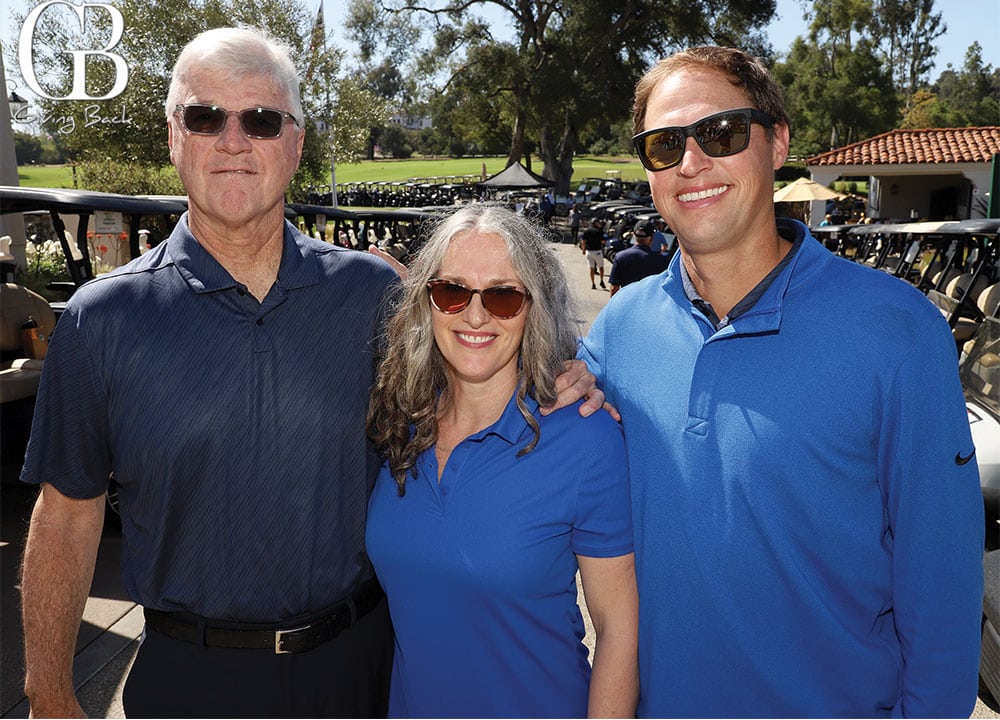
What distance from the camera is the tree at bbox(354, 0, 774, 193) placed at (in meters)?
40.1

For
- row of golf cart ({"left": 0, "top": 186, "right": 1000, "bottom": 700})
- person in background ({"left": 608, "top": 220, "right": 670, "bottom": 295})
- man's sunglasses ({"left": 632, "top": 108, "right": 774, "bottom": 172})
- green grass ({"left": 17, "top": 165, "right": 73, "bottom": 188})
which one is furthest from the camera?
green grass ({"left": 17, "top": 165, "right": 73, "bottom": 188})

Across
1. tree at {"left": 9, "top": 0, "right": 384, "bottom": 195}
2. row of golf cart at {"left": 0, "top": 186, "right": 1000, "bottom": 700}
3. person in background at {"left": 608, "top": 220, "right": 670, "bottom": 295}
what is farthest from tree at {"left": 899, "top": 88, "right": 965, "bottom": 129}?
person in background at {"left": 608, "top": 220, "right": 670, "bottom": 295}

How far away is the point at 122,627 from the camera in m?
4.46

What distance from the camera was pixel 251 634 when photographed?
6.59 feet

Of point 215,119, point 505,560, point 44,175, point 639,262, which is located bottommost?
point 44,175

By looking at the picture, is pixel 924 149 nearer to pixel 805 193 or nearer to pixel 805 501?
pixel 805 193

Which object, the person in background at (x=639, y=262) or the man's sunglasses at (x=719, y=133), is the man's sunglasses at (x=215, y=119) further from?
the person in background at (x=639, y=262)

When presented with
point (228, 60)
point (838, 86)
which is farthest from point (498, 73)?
point (228, 60)

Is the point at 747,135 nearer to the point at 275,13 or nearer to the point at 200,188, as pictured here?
the point at 200,188

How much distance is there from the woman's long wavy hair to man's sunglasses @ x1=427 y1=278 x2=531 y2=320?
0.13ft

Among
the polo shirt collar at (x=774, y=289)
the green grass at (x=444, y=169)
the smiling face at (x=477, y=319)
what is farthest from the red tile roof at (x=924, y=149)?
the green grass at (x=444, y=169)

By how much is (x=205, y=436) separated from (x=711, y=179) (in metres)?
1.37

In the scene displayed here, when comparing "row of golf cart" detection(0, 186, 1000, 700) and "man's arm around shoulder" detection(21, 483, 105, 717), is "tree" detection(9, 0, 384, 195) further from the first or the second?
"man's arm around shoulder" detection(21, 483, 105, 717)
